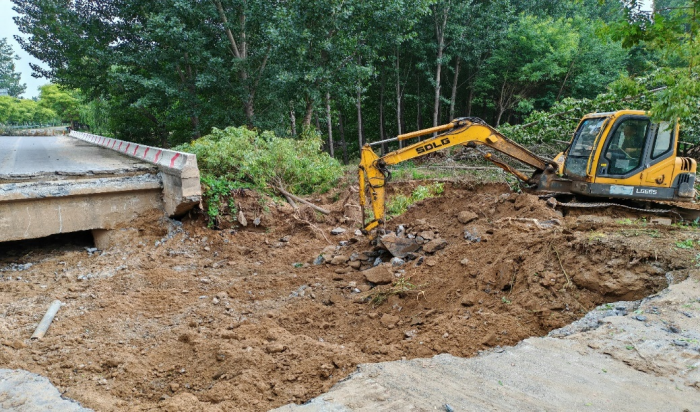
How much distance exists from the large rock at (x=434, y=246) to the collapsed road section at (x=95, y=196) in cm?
433

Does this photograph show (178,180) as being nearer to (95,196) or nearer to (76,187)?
(95,196)

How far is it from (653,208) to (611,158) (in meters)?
1.70

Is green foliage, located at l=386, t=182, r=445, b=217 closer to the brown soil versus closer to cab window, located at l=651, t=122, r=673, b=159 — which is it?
the brown soil

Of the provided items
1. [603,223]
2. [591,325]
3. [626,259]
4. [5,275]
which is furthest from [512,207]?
[5,275]

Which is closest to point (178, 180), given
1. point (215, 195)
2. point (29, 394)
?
point (215, 195)

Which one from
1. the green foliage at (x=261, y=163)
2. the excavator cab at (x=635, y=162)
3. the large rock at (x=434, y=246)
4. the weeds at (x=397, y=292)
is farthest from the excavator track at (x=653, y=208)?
the green foliage at (x=261, y=163)

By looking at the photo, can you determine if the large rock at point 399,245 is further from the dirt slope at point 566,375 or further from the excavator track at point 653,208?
the excavator track at point 653,208

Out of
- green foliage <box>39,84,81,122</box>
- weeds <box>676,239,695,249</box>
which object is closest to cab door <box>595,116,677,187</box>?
weeds <box>676,239,695,249</box>

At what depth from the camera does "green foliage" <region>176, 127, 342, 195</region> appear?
9.72 m

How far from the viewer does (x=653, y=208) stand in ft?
28.4

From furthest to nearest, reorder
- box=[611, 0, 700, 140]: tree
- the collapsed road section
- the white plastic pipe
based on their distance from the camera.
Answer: the collapsed road section → the white plastic pipe → box=[611, 0, 700, 140]: tree

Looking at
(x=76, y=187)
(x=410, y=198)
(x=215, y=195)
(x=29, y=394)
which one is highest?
(x=76, y=187)

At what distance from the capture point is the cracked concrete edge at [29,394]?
365 centimetres

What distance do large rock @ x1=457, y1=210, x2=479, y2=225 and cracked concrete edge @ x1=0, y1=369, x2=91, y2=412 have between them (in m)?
6.31
